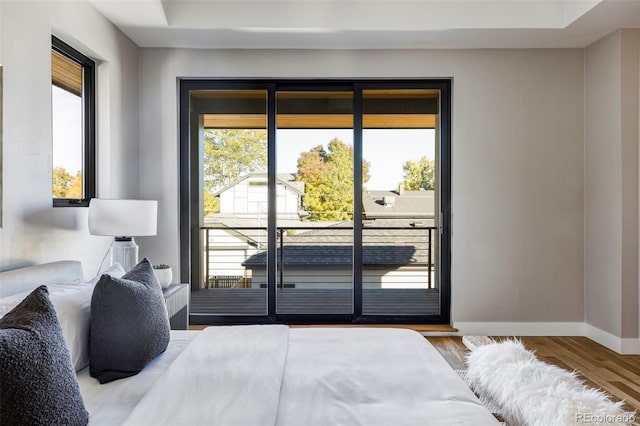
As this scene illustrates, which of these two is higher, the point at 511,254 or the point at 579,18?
the point at 579,18

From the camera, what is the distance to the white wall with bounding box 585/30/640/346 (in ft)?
11.0

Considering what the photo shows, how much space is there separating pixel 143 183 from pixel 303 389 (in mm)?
2939

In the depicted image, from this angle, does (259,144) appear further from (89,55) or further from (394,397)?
(394,397)

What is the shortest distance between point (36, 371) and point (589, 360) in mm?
3598

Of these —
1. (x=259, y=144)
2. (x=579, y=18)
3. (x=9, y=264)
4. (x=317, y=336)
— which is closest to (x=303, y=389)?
(x=317, y=336)

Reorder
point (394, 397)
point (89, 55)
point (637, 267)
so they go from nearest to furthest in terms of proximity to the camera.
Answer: point (394, 397) < point (89, 55) < point (637, 267)

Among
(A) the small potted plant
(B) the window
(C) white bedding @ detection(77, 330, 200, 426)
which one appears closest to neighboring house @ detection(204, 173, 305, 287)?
(A) the small potted plant

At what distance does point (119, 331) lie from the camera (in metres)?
1.63

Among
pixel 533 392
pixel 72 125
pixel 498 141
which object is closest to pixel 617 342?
pixel 498 141

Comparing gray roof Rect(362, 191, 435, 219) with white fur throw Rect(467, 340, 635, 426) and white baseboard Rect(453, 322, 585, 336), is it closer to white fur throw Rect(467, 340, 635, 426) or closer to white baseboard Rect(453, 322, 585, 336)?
white baseboard Rect(453, 322, 585, 336)

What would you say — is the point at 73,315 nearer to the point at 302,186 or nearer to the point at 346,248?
the point at 302,186

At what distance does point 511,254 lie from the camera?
3807mm

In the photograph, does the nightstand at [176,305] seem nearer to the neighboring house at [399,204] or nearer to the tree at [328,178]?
the tree at [328,178]

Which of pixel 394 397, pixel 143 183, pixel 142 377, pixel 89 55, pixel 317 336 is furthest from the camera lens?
pixel 143 183
